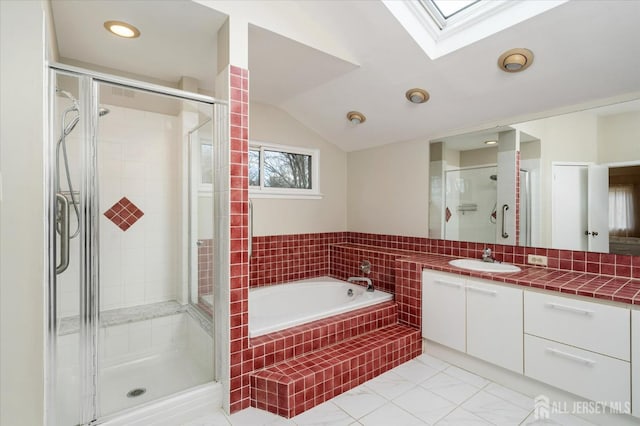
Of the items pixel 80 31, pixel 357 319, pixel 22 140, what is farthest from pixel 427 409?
pixel 80 31

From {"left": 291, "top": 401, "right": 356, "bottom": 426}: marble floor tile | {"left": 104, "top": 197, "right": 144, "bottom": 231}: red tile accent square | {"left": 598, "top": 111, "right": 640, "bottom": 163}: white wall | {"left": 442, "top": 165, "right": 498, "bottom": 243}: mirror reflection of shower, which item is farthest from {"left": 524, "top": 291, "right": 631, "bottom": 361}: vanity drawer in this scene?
{"left": 104, "top": 197, "right": 144, "bottom": 231}: red tile accent square

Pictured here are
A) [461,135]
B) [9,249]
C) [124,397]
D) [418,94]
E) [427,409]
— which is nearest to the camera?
[9,249]

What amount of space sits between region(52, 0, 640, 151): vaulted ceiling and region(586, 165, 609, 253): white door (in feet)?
1.81

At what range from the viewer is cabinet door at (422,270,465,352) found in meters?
2.34

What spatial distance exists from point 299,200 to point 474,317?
2159 millimetres

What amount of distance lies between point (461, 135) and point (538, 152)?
0.67 meters

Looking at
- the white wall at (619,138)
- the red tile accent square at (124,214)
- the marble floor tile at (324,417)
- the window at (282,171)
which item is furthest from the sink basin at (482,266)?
the red tile accent square at (124,214)

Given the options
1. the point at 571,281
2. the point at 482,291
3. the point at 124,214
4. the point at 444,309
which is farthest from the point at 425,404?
the point at 124,214

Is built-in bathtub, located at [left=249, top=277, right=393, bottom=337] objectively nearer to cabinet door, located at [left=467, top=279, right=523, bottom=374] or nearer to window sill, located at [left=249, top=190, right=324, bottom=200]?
cabinet door, located at [left=467, top=279, right=523, bottom=374]

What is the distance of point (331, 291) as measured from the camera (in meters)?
3.37

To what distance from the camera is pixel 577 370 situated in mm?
1780

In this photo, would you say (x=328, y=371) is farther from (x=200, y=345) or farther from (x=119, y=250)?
(x=119, y=250)

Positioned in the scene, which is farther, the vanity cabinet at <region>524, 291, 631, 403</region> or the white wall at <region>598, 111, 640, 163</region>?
the white wall at <region>598, 111, 640, 163</region>

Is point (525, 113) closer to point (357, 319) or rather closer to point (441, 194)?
point (441, 194)
